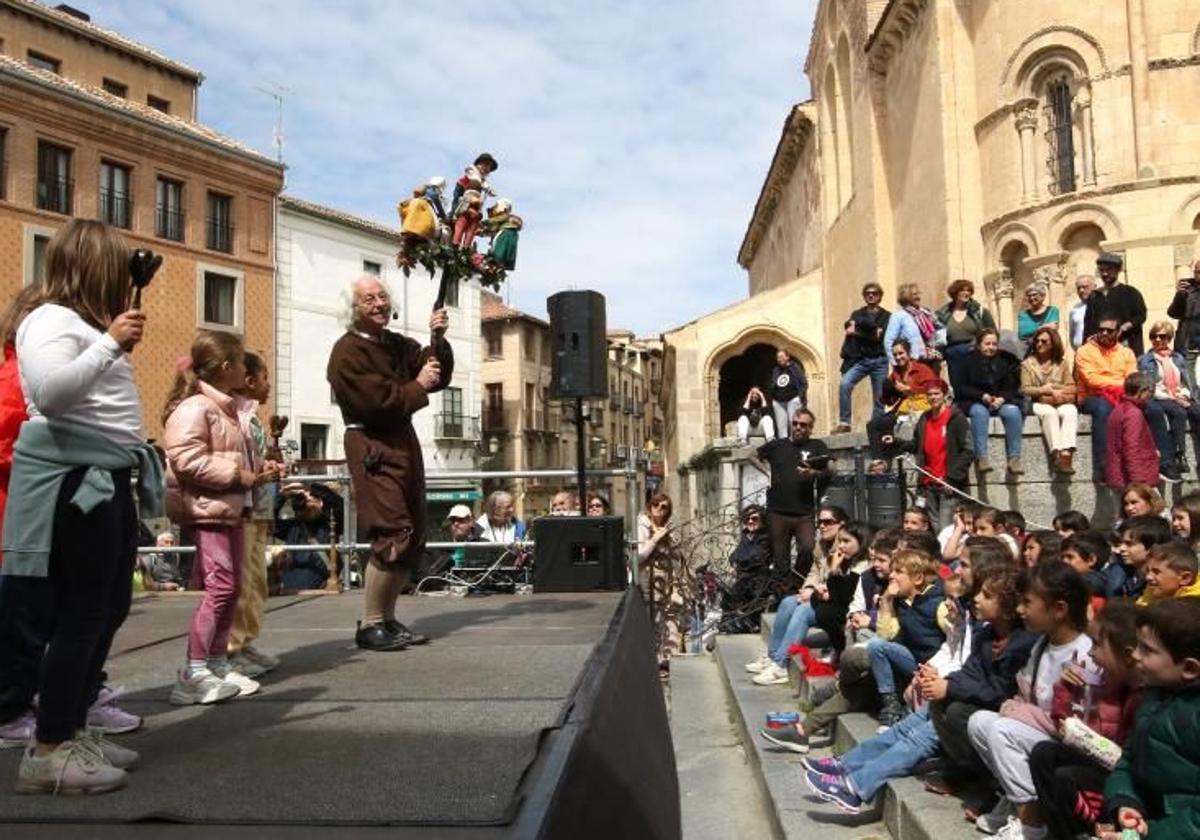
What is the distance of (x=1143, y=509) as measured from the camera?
5902 millimetres

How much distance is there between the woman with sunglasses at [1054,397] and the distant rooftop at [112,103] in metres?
22.6

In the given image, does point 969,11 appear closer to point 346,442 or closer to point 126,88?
point 346,442

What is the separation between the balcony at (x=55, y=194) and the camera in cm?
2412

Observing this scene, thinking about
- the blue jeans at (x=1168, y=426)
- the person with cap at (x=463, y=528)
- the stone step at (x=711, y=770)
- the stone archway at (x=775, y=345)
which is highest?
the stone archway at (x=775, y=345)

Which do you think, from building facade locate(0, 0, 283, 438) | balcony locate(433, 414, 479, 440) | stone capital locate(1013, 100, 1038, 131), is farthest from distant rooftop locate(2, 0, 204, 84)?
stone capital locate(1013, 100, 1038, 131)

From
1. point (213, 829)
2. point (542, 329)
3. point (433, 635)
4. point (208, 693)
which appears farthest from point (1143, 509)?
point (542, 329)

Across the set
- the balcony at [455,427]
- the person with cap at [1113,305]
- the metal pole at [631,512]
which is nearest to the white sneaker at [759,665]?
the metal pole at [631,512]

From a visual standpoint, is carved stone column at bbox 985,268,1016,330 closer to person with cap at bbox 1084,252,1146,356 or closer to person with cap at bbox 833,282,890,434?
person with cap at bbox 833,282,890,434

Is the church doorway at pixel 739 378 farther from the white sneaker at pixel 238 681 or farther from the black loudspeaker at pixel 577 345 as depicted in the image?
the white sneaker at pixel 238 681

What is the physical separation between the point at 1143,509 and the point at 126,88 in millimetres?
30925

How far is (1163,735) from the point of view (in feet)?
9.43

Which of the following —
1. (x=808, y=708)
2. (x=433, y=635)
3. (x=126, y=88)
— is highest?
(x=126, y=88)

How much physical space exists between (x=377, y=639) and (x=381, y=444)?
33.3 inches

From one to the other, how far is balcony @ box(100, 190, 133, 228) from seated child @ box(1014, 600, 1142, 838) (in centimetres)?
2674
